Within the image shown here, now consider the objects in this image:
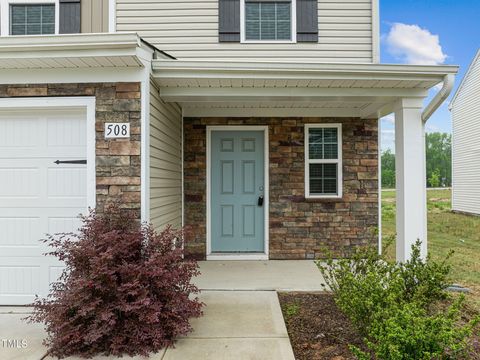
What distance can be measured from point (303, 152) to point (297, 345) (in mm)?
3358

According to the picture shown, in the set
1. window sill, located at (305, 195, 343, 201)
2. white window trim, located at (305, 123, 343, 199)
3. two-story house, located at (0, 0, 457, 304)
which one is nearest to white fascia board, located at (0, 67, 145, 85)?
two-story house, located at (0, 0, 457, 304)

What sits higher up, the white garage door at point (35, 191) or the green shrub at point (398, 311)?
the white garage door at point (35, 191)

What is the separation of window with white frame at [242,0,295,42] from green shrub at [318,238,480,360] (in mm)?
3908

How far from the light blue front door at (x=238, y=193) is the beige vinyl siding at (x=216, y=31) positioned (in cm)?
137

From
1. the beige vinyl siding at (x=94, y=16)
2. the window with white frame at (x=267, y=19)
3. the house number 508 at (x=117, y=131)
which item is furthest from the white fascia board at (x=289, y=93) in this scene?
the beige vinyl siding at (x=94, y=16)

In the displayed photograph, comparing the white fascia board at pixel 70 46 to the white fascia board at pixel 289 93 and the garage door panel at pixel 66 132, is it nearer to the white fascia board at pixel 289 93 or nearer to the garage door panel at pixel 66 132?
the garage door panel at pixel 66 132

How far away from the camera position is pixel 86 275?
2.91 m

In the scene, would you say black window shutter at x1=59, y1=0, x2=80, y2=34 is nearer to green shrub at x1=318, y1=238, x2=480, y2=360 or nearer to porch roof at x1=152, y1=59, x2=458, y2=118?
porch roof at x1=152, y1=59, x2=458, y2=118

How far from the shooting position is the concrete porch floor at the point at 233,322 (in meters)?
2.79

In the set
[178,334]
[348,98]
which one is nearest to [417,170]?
[348,98]

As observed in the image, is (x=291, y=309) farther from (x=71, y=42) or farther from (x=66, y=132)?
(x=71, y=42)

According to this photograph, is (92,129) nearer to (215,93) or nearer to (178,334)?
(215,93)

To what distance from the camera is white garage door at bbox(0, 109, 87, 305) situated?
3703 millimetres

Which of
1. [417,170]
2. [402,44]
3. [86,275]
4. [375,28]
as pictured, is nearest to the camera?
[86,275]
